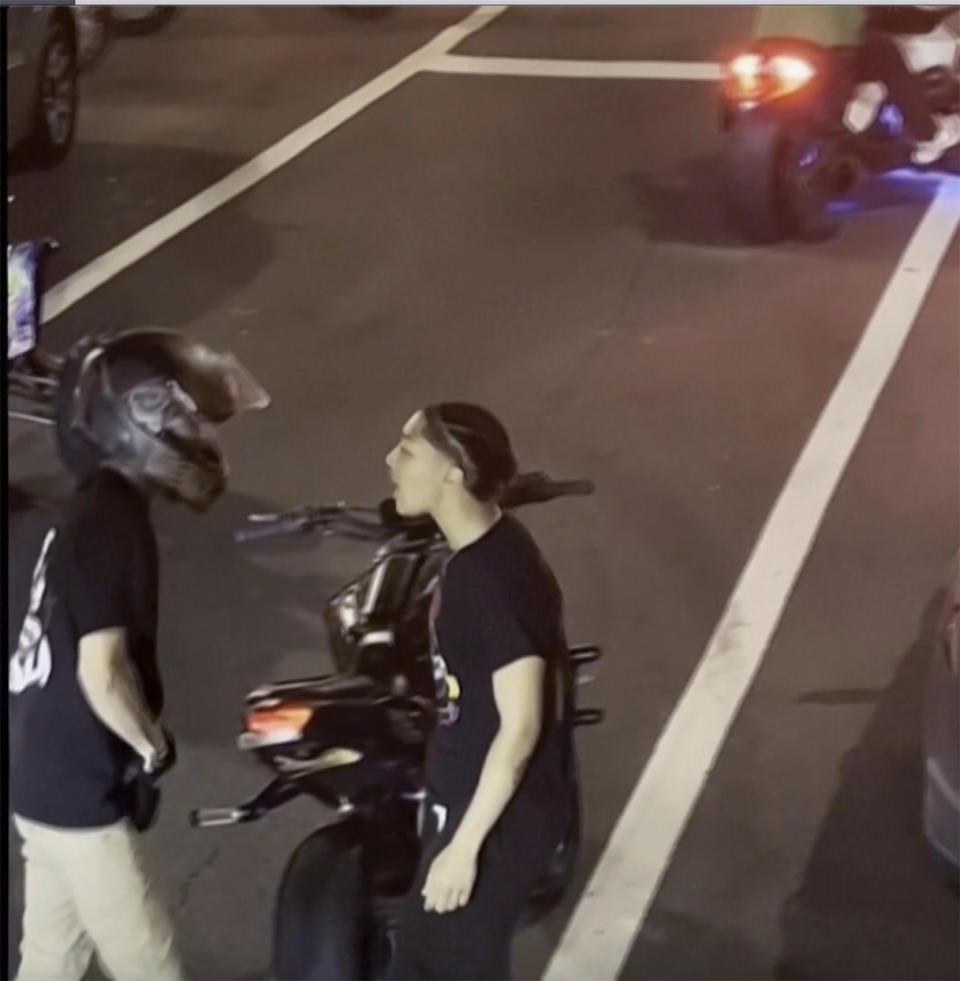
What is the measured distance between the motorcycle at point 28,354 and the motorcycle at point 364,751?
0.27m

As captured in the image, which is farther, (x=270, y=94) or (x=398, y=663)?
(x=270, y=94)

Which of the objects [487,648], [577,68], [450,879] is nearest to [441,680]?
[487,648]

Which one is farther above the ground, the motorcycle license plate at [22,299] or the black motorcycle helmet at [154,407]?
the motorcycle license plate at [22,299]

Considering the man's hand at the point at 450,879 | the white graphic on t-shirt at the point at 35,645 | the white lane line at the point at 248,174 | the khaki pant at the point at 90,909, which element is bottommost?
the khaki pant at the point at 90,909

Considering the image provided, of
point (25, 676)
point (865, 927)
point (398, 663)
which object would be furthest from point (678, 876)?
point (25, 676)

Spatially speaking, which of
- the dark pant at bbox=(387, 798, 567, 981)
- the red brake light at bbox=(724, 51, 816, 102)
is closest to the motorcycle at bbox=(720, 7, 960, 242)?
the red brake light at bbox=(724, 51, 816, 102)

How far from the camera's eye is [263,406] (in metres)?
1.28

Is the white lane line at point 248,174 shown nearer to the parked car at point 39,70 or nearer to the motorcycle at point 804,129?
the parked car at point 39,70

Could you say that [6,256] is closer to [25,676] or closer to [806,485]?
[25,676]

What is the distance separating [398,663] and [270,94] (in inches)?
19.0

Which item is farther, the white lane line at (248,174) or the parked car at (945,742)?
the white lane line at (248,174)

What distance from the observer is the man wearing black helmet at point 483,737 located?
3.94 ft

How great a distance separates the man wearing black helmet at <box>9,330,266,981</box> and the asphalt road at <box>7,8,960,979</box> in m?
0.02

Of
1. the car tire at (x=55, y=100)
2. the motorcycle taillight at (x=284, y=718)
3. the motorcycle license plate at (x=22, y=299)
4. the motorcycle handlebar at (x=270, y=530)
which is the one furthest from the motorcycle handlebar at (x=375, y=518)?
the car tire at (x=55, y=100)
